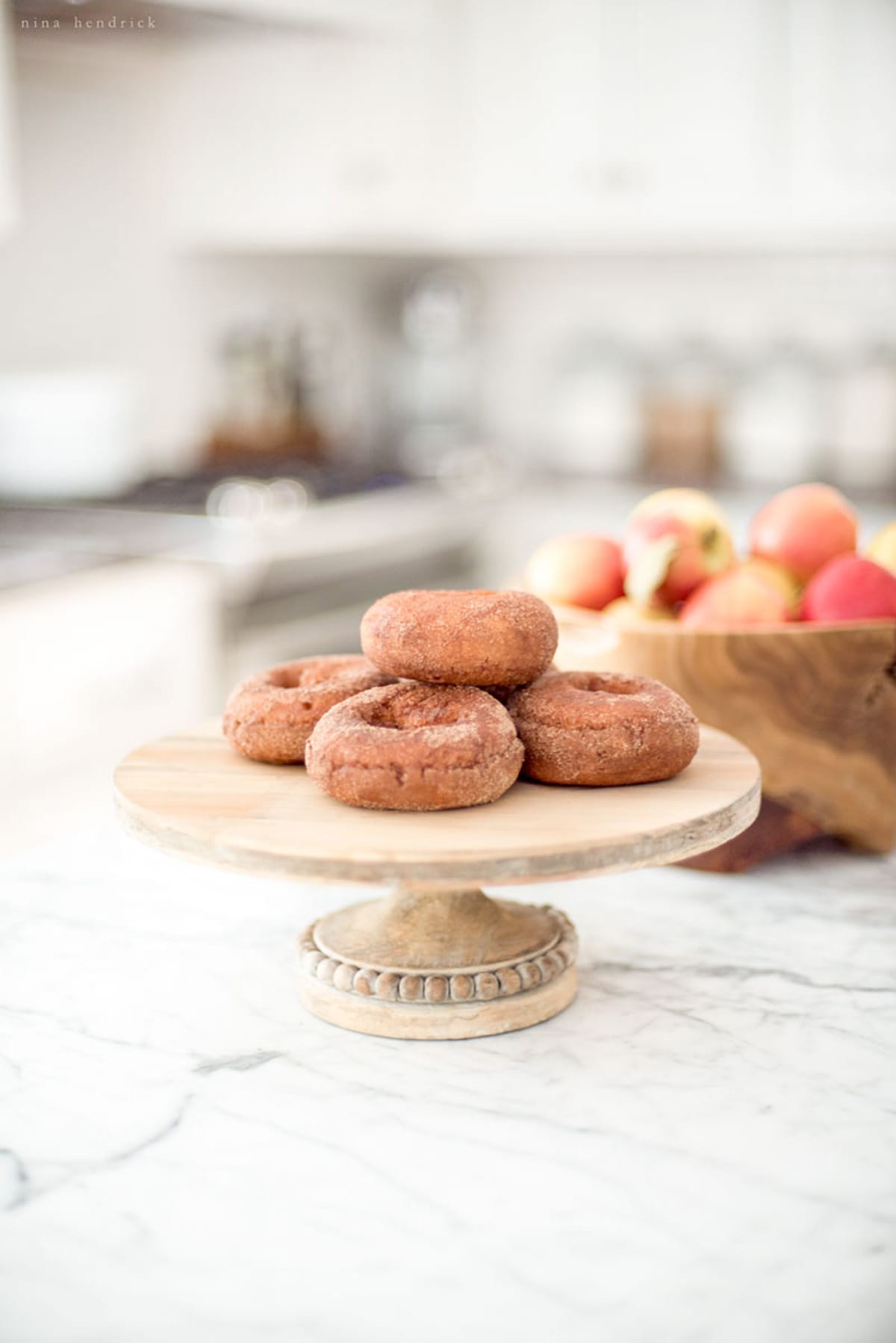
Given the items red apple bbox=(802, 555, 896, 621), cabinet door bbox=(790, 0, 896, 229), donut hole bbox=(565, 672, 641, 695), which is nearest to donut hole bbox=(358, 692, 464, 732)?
donut hole bbox=(565, 672, 641, 695)

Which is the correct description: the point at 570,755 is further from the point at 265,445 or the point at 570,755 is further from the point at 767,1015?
the point at 265,445

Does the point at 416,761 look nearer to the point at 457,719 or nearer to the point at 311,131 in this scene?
the point at 457,719

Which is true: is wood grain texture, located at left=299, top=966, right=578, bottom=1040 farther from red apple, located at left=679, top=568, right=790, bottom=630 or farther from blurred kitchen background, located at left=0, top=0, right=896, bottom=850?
blurred kitchen background, located at left=0, top=0, right=896, bottom=850

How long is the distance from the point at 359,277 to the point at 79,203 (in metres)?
0.90

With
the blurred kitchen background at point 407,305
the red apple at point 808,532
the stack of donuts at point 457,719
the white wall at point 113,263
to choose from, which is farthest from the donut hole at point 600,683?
the white wall at point 113,263

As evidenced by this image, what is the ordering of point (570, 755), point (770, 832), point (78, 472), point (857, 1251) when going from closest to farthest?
point (857, 1251) → point (570, 755) → point (770, 832) → point (78, 472)

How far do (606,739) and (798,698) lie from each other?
0.29m

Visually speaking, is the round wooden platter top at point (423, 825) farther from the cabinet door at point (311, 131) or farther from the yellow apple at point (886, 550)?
the cabinet door at point (311, 131)

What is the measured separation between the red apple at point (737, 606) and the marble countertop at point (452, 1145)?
22 cm

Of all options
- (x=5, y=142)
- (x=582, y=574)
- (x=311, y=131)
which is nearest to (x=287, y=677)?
(x=582, y=574)

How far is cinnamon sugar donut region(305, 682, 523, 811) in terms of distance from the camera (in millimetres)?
766

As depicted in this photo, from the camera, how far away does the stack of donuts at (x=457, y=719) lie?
77 cm

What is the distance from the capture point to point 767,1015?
0.84 meters

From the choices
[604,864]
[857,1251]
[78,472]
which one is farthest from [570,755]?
[78,472]
